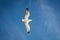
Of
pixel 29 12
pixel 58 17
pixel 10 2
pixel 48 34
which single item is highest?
pixel 10 2

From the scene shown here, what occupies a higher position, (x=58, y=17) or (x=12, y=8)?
(x=12, y=8)

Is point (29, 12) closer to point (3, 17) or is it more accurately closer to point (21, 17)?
point (21, 17)

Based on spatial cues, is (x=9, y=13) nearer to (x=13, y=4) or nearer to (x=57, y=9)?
(x=13, y=4)

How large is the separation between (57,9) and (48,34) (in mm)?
385

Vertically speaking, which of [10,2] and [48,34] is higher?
[10,2]

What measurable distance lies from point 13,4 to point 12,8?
0.20 ft

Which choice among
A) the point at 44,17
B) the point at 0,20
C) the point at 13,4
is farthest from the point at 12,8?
the point at 44,17

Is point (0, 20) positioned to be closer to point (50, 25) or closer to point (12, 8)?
point (12, 8)

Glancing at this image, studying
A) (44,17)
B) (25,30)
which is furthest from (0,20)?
(44,17)

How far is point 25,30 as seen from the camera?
7.68 ft

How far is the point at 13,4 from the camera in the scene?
2385mm

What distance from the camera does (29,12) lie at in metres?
2.36

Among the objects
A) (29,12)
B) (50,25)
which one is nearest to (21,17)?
(29,12)

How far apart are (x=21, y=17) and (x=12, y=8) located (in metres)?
0.19
